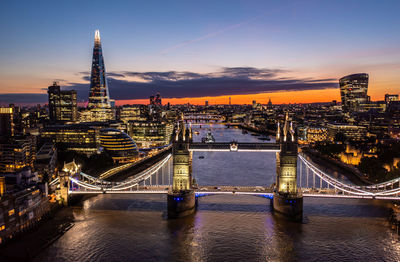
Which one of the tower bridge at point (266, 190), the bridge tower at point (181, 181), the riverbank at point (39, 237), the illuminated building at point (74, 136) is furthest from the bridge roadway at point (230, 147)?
the illuminated building at point (74, 136)

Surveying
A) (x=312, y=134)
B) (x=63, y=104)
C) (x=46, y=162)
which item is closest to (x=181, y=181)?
(x=46, y=162)

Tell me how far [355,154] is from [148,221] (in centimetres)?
3099

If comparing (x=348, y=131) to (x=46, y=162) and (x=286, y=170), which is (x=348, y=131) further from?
(x=46, y=162)

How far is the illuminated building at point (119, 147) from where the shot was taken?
4719 cm

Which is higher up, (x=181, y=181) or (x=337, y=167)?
(x=181, y=181)

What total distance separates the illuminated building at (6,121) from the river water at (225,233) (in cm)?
4579

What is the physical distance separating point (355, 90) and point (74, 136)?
11077cm

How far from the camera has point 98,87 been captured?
10456cm

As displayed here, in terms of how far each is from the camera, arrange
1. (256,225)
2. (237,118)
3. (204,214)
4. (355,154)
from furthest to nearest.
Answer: (237,118) < (355,154) < (204,214) < (256,225)

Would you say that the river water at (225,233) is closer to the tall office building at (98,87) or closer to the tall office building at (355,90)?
the tall office building at (98,87)

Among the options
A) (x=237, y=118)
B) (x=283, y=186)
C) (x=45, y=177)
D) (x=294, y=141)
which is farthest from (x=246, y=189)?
(x=237, y=118)

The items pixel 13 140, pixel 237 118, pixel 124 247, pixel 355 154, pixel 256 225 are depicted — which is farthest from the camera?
pixel 237 118

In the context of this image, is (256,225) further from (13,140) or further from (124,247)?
(13,140)

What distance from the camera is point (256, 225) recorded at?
22.0 metres
